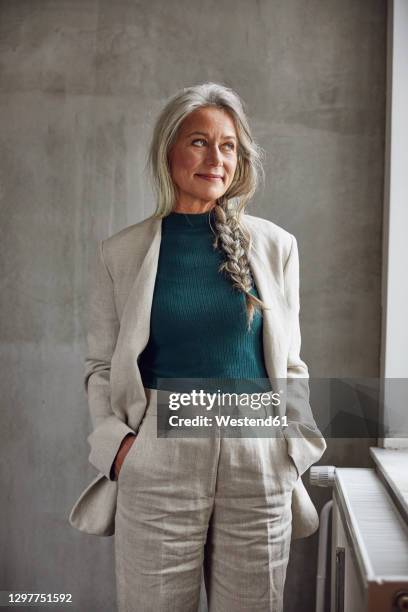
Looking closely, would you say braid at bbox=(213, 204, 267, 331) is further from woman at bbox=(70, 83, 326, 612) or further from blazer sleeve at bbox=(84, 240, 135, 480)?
blazer sleeve at bbox=(84, 240, 135, 480)

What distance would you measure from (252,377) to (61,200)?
3.40 feet

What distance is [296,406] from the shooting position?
172cm

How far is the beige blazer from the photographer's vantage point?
1666 mm

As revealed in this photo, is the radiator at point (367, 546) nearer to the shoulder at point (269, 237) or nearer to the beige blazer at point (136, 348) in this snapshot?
the beige blazer at point (136, 348)

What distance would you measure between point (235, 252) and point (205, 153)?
0.26 meters

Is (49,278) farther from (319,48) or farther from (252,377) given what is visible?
(319,48)

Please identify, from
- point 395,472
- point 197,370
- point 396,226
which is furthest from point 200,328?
point 396,226

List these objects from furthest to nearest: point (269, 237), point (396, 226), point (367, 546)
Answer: point (396, 226), point (269, 237), point (367, 546)

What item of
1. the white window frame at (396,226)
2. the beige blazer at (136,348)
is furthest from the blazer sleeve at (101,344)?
the white window frame at (396,226)

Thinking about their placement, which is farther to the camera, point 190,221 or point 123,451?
point 190,221

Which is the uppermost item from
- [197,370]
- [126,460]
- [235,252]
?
[235,252]

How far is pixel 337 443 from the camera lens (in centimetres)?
229

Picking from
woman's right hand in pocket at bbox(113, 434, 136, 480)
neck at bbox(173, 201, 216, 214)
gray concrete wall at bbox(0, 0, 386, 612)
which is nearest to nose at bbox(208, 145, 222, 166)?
neck at bbox(173, 201, 216, 214)

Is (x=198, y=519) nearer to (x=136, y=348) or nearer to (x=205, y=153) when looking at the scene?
(x=136, y=348)
